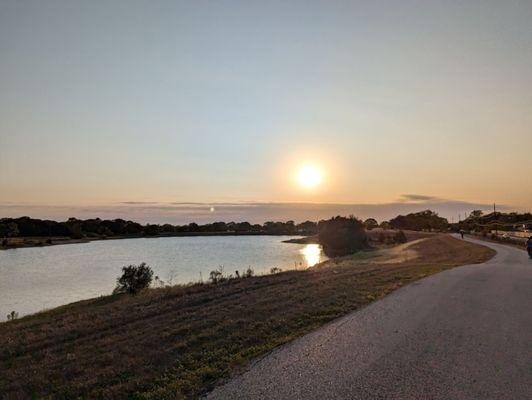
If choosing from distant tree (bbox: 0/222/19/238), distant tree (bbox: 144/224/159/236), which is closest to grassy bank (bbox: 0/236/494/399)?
distant tree (bbox: 0/222/19/238)

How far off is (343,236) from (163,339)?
7206cm

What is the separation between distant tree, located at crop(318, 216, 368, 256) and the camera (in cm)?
7944

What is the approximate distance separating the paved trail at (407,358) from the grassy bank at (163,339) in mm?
779

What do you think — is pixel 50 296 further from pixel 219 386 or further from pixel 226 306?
pixel 219 386

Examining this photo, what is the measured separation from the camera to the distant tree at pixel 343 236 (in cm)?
7944

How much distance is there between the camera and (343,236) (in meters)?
81.0

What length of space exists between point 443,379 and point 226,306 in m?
9.72

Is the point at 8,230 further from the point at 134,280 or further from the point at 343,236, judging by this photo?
the point at 134,280

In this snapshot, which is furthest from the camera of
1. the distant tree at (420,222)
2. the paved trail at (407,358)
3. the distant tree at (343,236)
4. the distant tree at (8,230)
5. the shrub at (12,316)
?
the distant tree at (420,222)

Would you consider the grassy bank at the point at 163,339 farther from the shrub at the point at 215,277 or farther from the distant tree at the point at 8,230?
the distant tree at the point at 8,230

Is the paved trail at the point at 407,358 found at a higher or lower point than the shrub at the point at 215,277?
higher

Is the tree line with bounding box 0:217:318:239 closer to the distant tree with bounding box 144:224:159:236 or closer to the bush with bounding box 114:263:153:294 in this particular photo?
the distant tree with bounding box 144:224:159:236

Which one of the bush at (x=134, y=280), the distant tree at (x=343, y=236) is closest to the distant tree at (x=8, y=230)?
the distant tree at (x=343, y=236)

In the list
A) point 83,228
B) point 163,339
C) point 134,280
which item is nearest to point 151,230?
point 83,228
